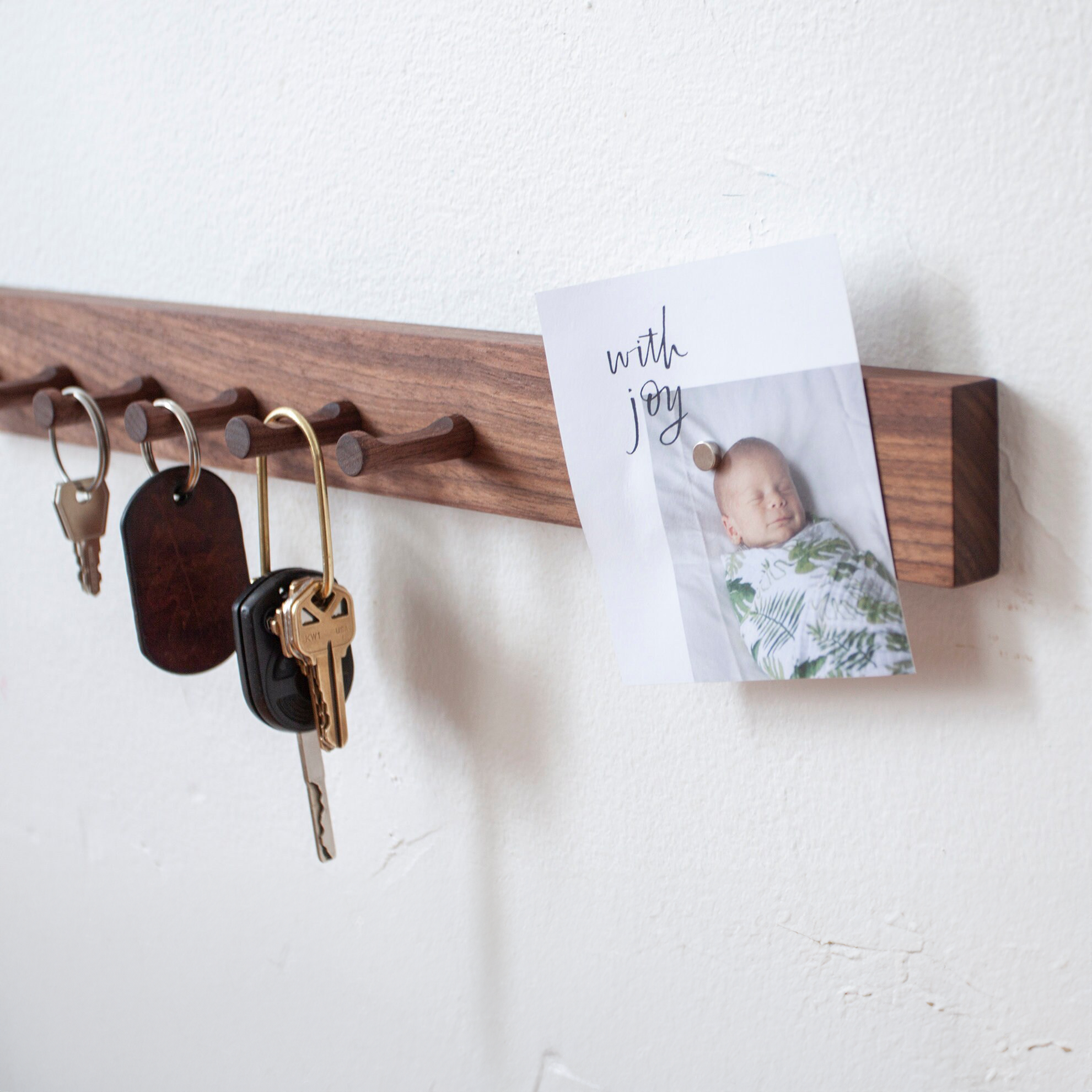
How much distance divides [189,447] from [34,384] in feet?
0.52

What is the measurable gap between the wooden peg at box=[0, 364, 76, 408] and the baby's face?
14.3 inches

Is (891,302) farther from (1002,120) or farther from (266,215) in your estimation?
(266,215)

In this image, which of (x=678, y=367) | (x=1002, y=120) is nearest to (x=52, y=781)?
(x=678, y=367)

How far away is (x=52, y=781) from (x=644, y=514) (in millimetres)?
465

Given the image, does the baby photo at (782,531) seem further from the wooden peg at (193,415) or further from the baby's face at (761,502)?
the wooden peg at (193,415)

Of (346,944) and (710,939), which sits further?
(346,944)

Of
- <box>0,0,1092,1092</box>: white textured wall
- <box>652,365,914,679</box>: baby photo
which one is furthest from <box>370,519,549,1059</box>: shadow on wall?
<box>652,365,914,679</box>: baby photo

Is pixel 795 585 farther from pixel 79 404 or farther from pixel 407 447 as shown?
pixel 79 404

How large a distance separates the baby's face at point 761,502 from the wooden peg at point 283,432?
6.2 inches

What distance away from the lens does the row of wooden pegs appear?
37 cm

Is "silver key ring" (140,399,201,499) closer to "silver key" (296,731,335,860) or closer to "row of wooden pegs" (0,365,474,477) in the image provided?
"row of wooden pegs" (0,365,474,477)

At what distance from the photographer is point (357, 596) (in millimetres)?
493

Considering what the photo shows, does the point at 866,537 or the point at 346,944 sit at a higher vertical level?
the point at 866,537

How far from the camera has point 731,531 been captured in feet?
1.13
